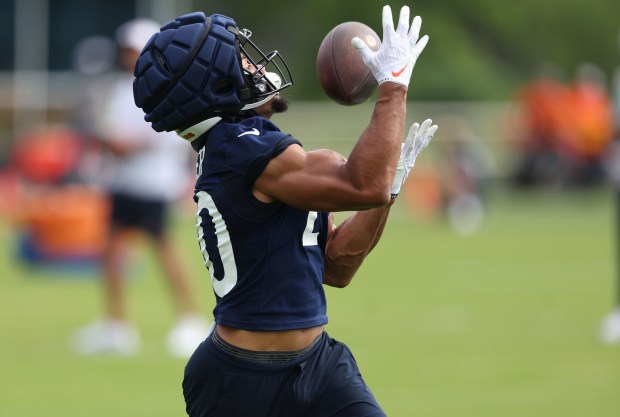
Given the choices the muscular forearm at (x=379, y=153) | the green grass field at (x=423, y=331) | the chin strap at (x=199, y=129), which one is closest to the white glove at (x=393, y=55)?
the muscular forearm at (x=379, y=153)

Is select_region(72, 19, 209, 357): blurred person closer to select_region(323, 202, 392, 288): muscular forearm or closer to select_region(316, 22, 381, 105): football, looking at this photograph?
select_region(323, 202, 392, 288): muscular forearm

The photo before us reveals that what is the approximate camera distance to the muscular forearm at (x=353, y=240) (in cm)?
468

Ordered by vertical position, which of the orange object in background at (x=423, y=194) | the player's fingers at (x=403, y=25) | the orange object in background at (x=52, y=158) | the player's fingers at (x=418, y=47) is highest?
the orange object in background at (x=52, y=158)

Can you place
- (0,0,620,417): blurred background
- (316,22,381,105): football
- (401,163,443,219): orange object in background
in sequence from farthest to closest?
(401,163,443,219): orange object in background < (0,0,620,417): blurred background < (316,22,381,105): football

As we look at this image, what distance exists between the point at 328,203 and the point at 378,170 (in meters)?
0.20

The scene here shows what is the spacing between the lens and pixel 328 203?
13.6 ft

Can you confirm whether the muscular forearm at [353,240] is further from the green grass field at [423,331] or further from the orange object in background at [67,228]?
the orange object in background at [67,228]

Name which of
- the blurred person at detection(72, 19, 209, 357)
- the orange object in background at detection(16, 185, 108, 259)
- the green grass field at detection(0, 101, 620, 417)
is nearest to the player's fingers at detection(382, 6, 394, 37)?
the green grass field at detection(0, 101, 620, 417)

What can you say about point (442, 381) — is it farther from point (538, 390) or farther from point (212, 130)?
point (212, 130)

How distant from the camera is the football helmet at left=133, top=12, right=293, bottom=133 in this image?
4.28 m

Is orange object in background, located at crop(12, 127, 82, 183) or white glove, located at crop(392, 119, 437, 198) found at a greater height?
orange object in background, located at crop(12, 127, 82, 183)

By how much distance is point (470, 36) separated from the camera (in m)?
41.0

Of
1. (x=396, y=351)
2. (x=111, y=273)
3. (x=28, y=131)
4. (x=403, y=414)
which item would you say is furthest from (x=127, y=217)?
(x=28, y=131)

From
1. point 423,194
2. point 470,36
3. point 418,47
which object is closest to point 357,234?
point 418,47
